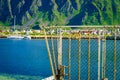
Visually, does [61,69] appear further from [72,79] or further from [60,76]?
[72,79]

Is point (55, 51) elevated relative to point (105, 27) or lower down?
lower down

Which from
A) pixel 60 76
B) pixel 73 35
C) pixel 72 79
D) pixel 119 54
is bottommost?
pixel 119 54

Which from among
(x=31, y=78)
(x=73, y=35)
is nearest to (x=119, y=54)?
(x=31, y=78)

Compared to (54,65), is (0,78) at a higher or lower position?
lower

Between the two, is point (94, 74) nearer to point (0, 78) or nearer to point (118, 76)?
point (118, 76)

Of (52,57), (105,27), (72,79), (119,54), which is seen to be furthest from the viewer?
(119,54)

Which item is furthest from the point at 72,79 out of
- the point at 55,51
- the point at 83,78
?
the point at 55,51

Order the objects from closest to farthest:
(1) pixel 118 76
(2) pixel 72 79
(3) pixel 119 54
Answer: (2) pixel 72 79 < (1) pixel 118 76 < (3) pixel 119 54

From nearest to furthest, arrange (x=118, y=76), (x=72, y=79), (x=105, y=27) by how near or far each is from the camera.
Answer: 1. (x=105, y=27)
2. (x=72, y=79)
3. (x=118, y=76)

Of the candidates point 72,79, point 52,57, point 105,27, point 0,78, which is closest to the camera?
point 105,27

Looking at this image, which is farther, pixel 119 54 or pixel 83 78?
pixel 119 54
